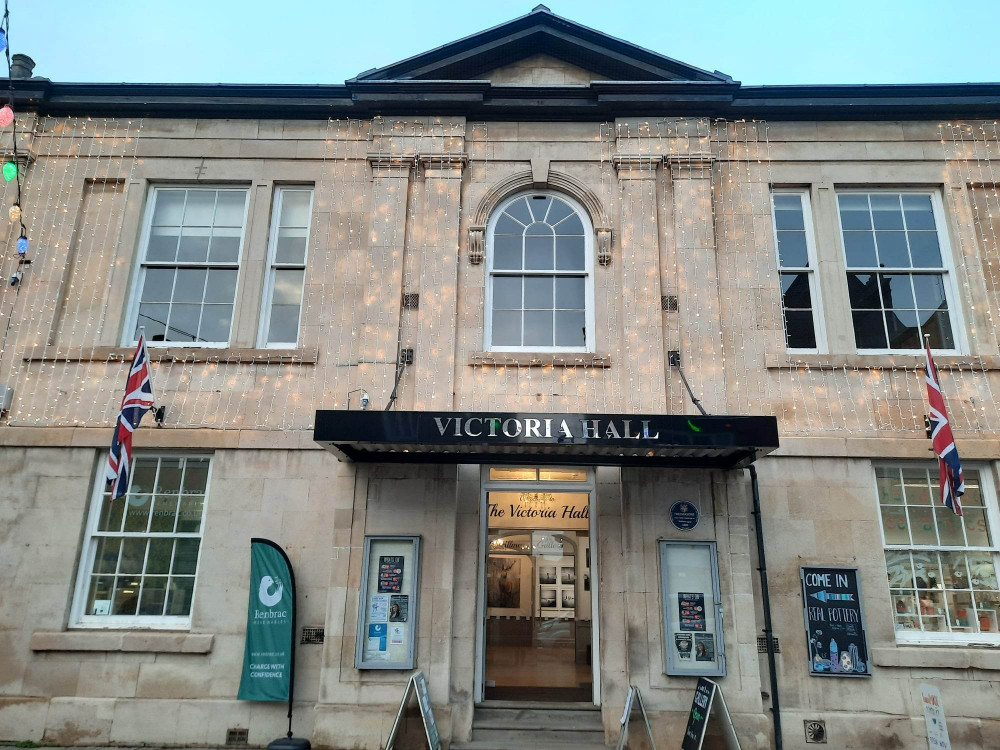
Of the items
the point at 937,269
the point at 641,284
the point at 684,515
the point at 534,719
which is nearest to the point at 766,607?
the point at 684,515

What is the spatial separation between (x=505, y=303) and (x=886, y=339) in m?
5.24

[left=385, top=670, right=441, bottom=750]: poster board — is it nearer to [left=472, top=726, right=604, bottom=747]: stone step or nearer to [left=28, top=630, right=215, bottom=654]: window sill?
[left=472, top=726, right=604, bottom=747]: stone step

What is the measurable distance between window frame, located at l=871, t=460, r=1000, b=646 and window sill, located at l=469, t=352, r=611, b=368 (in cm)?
378

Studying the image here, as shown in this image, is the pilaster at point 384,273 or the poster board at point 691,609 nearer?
the poster board at point 691,609

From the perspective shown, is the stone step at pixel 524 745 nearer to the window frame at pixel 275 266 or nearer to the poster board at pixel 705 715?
the poster board at pixel 705 715

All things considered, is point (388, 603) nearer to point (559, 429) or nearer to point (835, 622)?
point (559, 429)

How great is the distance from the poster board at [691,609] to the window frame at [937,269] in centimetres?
368

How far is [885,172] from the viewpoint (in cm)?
987

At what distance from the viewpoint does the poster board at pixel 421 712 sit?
287 inches

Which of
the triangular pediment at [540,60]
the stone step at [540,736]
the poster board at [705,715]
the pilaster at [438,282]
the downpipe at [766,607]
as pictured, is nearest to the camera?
the poster board at [705,715]

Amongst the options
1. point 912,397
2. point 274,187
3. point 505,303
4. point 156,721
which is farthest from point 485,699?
point 274,187

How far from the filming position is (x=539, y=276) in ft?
31.8

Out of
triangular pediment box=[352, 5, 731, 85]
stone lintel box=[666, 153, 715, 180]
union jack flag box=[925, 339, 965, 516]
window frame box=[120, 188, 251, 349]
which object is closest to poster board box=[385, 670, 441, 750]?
window frame box=[120, 188, 251, 349]

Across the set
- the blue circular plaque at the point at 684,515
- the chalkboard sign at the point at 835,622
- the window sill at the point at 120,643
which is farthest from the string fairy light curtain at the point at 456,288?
the window sill at the point at 120,643
